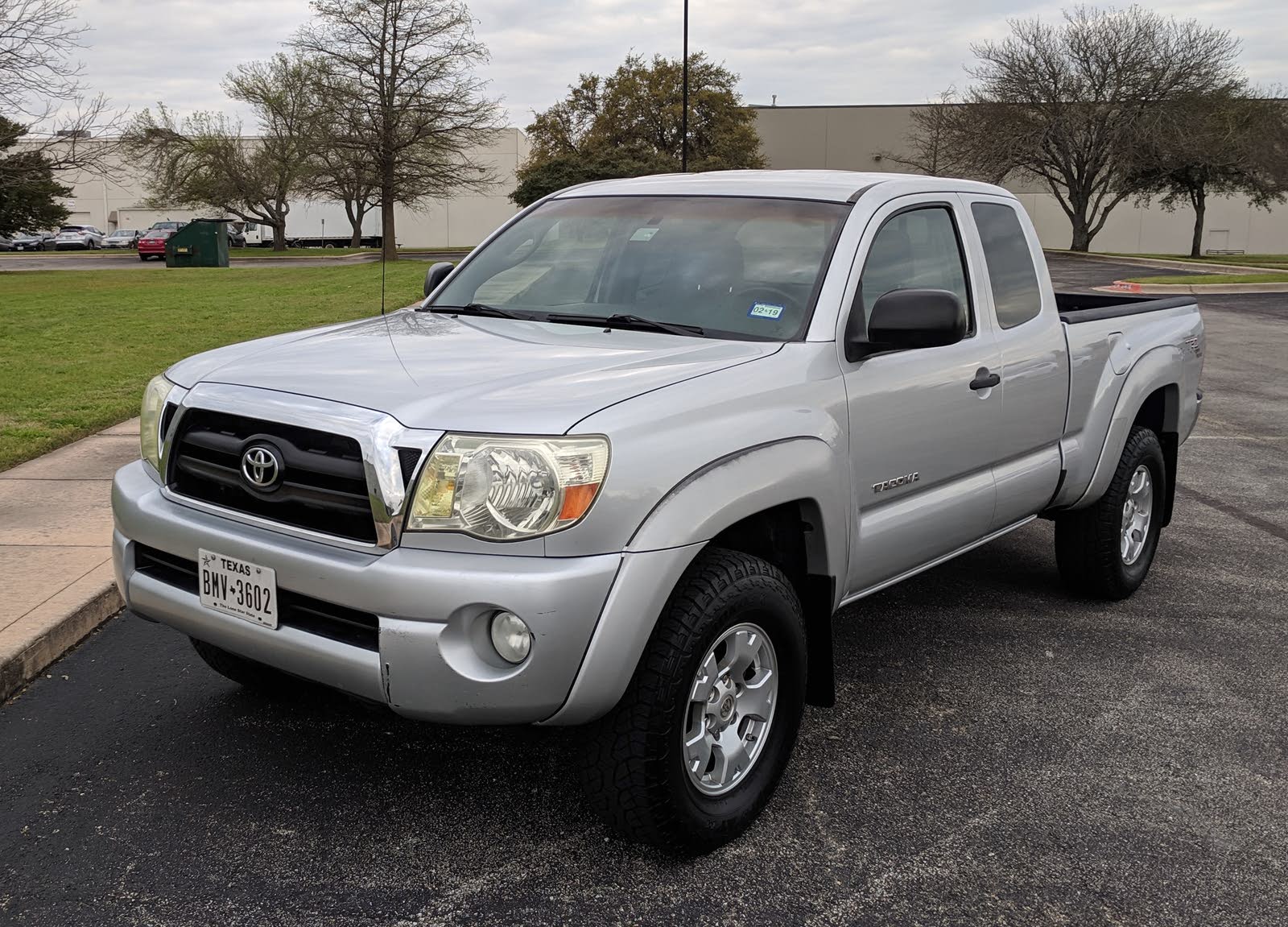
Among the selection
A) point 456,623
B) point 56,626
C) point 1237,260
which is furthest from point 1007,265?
point 1237,260

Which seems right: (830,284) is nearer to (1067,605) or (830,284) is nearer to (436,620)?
(436,620)

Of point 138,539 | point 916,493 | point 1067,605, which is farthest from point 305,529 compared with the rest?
point 1067,605

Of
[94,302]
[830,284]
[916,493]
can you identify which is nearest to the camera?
[830,284]

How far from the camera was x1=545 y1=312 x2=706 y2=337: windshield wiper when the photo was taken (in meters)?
3.82

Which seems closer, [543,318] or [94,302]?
[543,318]

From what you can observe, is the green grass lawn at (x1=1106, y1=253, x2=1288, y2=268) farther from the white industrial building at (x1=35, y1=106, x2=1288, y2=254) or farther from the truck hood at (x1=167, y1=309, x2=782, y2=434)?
the truck hood at (x1=167, y1=309, x2=782, y2=434)

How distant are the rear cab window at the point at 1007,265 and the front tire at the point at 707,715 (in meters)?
1.88

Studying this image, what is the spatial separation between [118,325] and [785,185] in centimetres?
1419

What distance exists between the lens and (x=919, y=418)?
3.96 metres

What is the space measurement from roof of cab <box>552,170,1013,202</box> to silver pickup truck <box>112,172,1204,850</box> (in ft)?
0.07

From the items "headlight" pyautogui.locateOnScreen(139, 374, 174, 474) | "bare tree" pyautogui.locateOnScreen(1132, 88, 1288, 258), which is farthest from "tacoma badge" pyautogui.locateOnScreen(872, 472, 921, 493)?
"bare tree" pyautogui.locateOnScreen(1132, 88, 1288, 258)

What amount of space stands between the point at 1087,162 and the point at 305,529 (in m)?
53.7

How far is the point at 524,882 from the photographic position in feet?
10.1

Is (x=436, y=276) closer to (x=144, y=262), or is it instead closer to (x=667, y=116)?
(x=144, y=262)
